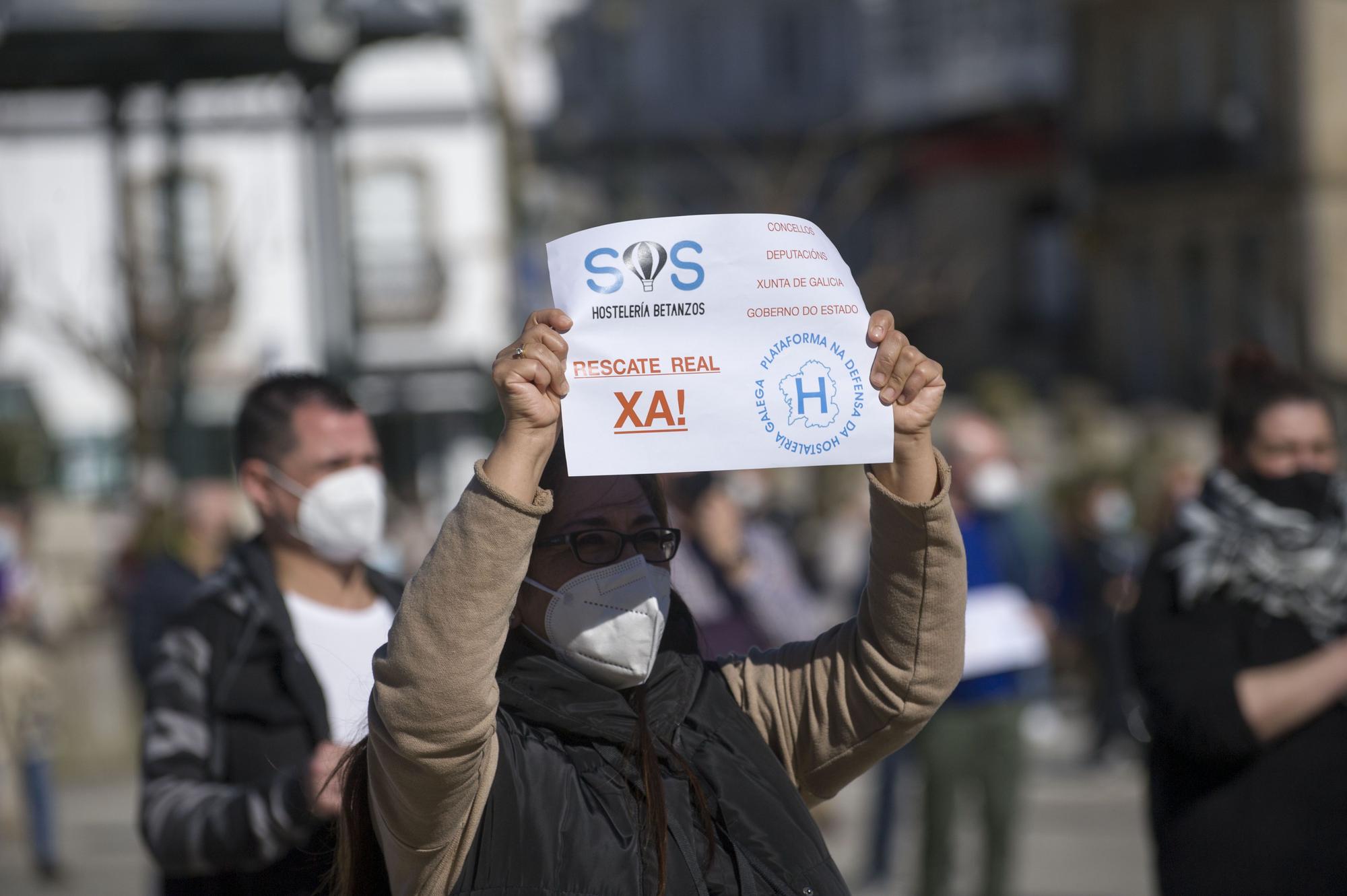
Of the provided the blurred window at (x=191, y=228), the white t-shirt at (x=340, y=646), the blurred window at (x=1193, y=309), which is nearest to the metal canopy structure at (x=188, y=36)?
the white t-shirt at (x=340, y=646)

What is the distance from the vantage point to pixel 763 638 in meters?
6.96

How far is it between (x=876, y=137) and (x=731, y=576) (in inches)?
1328

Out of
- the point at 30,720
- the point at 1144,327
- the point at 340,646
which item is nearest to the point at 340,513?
the point at 340,646

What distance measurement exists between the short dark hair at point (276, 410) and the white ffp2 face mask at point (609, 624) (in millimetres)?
1565

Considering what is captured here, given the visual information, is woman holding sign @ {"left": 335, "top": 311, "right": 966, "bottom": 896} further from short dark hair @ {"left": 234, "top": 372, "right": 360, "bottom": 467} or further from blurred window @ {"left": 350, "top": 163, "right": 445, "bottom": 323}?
blurred window @ {"left": 350, "top": 163, "right": 445, "bottom": 323}

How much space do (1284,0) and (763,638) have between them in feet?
79.6

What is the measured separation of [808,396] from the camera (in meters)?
2.53

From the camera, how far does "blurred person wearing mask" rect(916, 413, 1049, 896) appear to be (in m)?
6.77

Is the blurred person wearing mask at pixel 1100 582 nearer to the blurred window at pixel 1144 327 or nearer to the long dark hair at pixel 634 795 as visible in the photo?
the long dark hair at pixel 634 795

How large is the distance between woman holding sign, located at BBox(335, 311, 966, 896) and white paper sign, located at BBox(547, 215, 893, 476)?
0.17 feet

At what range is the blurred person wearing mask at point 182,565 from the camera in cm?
626

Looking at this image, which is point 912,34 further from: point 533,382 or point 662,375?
point 533,382

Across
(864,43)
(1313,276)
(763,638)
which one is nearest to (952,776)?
(763,638)

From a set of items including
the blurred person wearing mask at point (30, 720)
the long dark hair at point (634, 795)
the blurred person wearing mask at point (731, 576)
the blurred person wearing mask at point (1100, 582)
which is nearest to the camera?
the long dark hair at point (634, 795)
